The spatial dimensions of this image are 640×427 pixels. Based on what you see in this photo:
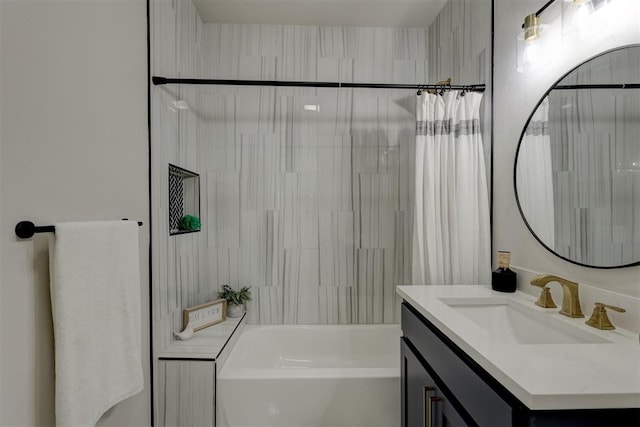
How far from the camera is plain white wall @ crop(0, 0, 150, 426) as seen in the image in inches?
32.3

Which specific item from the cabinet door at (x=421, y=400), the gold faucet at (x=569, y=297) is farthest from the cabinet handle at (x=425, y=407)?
the gold faucet at (x=569, y=297)

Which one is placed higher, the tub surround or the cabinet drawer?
the cabinet drawer

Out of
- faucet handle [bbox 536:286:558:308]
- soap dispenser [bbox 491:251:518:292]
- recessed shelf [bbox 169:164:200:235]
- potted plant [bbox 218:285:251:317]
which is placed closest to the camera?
faucet handle [bbox 536:286:558:308]

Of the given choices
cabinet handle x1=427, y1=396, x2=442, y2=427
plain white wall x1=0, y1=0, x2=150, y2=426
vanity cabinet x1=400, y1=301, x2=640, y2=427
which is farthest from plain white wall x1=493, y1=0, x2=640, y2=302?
plain white wall x1=0, y1=0, x2=150, y2=426

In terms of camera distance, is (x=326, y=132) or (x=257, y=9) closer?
(x=257, y=9)

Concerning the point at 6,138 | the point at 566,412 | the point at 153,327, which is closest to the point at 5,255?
the point at 6,138

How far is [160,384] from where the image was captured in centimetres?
158

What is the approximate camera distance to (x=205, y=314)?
2.05 meters

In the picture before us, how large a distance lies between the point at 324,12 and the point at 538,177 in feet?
5.93

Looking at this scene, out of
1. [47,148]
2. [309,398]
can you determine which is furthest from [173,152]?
[309,398]

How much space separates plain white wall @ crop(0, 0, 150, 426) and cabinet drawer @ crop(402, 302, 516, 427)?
1.20m

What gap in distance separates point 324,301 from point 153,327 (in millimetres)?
1205

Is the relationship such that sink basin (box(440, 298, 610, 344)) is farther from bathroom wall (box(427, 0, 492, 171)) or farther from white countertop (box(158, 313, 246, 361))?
white countertop (box(158, 313, 246, 361))

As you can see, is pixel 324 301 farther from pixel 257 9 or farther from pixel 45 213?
pixel 257 9
